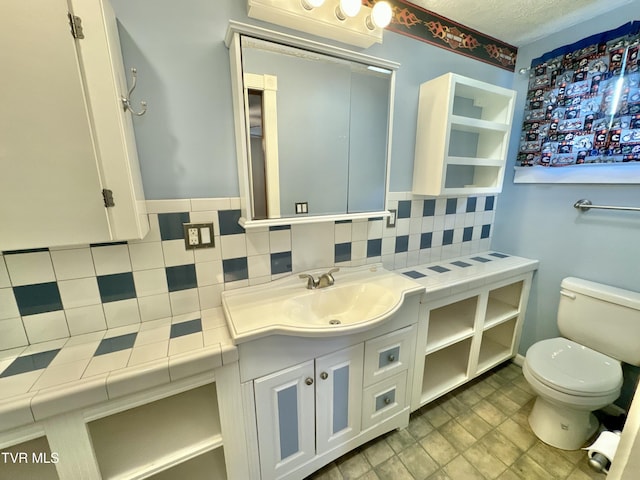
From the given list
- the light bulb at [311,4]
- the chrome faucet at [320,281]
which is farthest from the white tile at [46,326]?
the light bulb at [311,4]

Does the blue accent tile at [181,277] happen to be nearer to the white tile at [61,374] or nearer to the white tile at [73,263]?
the white tile at [73,263]

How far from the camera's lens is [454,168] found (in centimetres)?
175

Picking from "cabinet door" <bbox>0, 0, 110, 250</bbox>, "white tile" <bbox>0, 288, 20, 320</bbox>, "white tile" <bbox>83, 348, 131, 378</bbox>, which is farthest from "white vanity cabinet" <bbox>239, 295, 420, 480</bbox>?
"white tile" <bbox>0, 288, 20, 320</bbox>

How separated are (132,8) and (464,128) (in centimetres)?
178

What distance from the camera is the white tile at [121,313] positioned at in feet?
3.36

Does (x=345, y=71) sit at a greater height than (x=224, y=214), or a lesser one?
greater

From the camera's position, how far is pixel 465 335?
1599mm

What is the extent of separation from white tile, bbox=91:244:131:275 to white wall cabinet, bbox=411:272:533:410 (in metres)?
1.39

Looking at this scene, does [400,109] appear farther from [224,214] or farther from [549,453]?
[549,453]

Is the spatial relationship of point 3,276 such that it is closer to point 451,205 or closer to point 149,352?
point 149,352

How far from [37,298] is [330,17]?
161cm

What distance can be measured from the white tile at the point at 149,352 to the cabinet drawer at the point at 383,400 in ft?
2.99

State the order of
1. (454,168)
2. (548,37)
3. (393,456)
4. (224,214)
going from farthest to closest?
(454,168) → (548,37) → (393,456) → (224,214)

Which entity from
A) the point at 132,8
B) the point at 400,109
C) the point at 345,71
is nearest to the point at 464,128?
the point at 400,109
